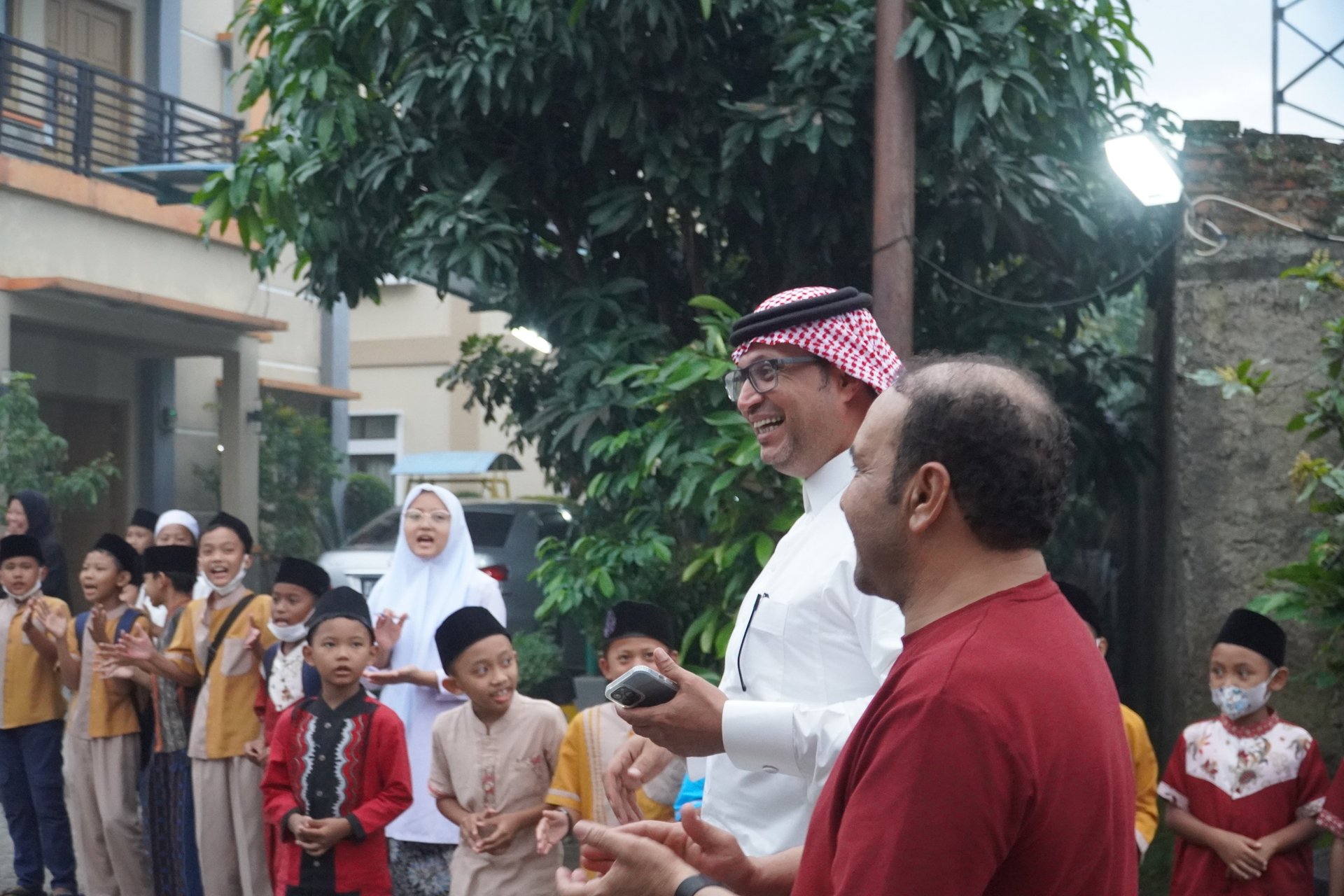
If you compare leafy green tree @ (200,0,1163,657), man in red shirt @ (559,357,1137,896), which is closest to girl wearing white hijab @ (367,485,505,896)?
leafy green tree @ (200,0,1163,657)

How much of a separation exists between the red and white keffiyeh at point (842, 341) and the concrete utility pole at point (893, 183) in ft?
11.8

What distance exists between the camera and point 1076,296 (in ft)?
28.4

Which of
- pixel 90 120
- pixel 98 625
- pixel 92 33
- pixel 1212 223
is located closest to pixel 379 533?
pixel 90 120

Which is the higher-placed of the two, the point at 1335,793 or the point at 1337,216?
the point at 1337,216

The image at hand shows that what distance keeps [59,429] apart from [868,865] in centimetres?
1548

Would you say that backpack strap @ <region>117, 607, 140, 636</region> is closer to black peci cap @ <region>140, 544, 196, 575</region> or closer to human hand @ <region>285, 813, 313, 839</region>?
black peci cap @ <region>140, 544, 196, 575</region>

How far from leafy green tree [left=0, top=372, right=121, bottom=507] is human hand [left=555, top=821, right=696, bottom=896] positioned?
11.4m

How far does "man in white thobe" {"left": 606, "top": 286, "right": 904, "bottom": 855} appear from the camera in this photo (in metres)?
2.45

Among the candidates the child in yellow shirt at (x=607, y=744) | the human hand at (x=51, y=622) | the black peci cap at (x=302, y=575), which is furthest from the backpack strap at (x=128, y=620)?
the child in yellow shirt at (x=607, y=744)

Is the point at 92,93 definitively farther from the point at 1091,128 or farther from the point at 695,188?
the point at 1091,128

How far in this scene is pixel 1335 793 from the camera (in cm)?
475

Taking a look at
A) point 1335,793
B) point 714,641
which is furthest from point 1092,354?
point 1335,793

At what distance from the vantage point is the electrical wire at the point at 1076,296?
7.77 m

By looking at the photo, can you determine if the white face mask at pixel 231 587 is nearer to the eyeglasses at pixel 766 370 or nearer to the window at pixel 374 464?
the eyeglasses at pixel 766 370
